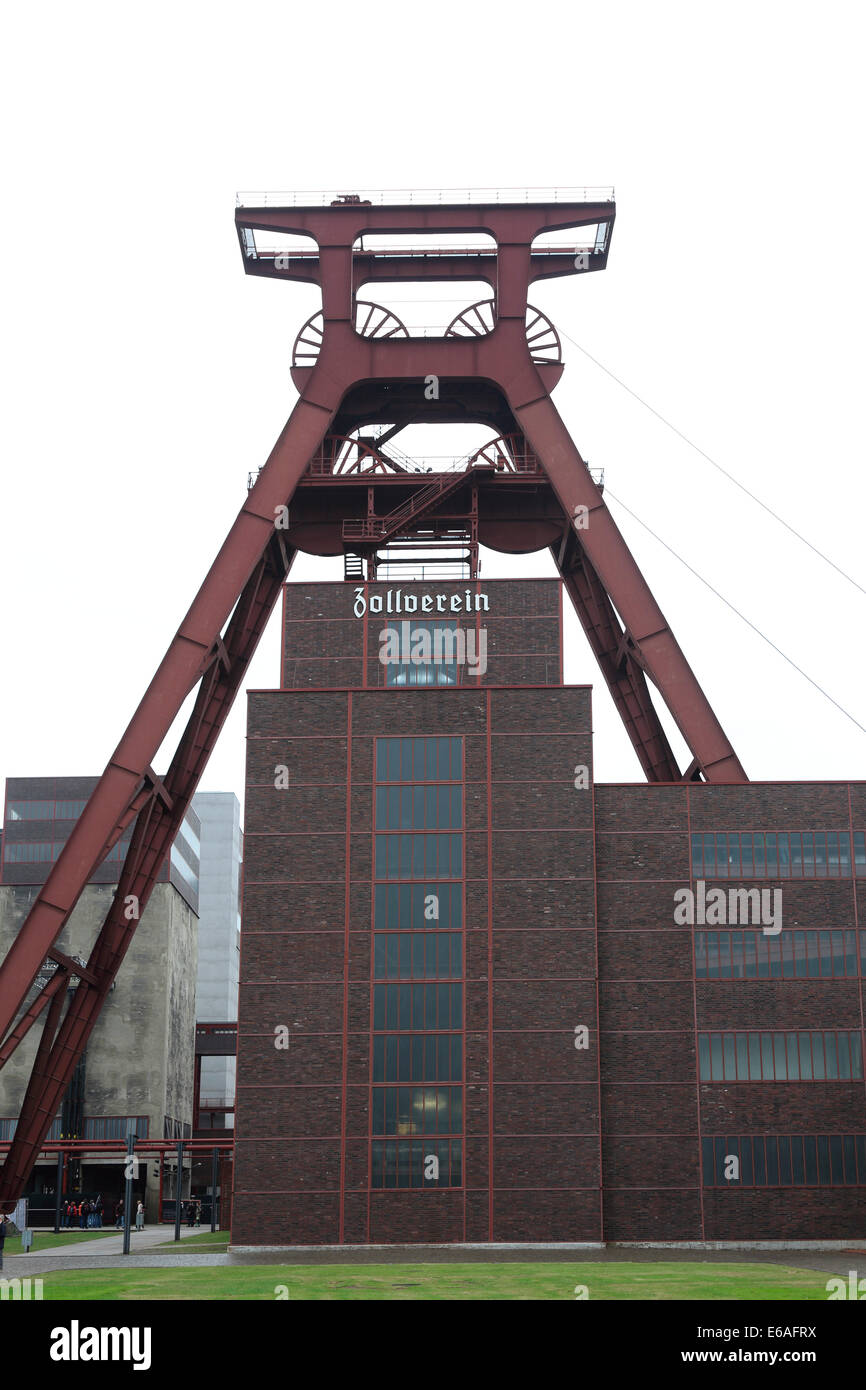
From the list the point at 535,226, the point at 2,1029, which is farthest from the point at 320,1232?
the point at 535,226

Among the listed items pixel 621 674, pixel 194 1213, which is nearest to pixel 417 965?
pixel 621 674

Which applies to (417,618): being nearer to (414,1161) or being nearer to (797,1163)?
(414,1161)

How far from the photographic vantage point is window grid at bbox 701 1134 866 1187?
1614 inches

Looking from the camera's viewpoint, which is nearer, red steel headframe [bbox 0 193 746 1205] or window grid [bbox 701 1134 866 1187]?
window grid [bbox 701 1134 866 1187]

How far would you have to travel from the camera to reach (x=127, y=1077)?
241 ft

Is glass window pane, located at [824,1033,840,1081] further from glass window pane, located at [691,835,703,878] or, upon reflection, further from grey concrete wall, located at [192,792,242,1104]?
grey concrete wall, located at [192,792,242,1104]

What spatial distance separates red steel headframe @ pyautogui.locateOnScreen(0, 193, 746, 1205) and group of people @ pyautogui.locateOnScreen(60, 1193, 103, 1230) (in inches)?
746

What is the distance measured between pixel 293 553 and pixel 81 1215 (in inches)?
1169

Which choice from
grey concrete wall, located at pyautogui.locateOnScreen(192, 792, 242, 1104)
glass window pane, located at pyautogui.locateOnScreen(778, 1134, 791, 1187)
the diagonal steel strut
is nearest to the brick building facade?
glass window pane, located at pyautogui.locateOnScreen(778, 1134, 791, 1187)

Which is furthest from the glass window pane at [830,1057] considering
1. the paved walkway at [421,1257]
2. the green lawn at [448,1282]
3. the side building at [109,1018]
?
the side building at [109,1018]

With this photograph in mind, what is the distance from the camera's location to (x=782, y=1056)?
4194 centimetres

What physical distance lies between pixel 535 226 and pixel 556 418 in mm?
6457
